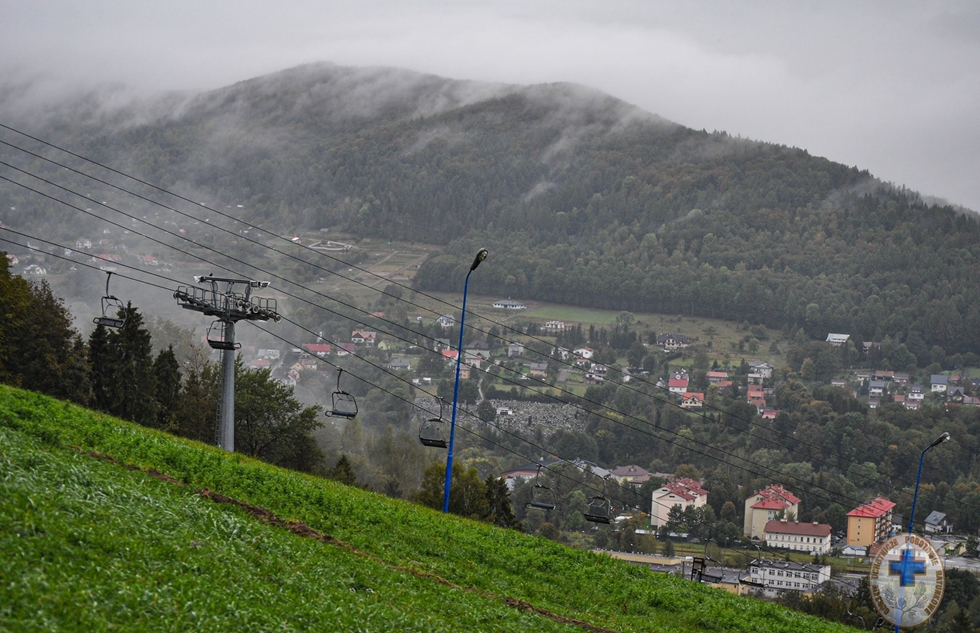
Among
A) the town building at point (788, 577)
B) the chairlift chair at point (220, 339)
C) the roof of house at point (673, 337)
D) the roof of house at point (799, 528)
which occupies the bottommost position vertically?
the town building at point (788, 577)

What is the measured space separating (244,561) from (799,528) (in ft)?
229

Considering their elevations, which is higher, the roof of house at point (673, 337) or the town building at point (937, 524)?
the roof of house at point (673, 337)

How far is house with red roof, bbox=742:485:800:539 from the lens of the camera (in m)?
78.2

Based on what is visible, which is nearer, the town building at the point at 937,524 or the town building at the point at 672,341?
the town building at the point at 937,524

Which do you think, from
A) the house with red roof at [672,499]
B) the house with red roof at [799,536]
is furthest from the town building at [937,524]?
the house with red roof at [672,499]

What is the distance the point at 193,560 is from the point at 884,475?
9923cm

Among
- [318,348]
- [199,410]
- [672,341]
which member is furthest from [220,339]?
[672,341]

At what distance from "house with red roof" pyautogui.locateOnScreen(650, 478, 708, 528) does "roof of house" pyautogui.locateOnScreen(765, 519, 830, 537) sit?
22.5 feet

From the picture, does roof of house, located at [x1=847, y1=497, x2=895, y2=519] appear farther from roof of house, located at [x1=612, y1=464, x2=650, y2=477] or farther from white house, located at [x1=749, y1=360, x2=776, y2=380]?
white house, located at [x1=749, y1=360, x2=776, y2=380]

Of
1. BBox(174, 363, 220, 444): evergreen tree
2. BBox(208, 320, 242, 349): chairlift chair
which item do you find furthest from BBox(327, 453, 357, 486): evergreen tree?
BBox(208, 320, 242, 349): chairlift chair

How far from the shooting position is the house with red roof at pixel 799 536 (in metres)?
73.8

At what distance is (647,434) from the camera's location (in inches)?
4200

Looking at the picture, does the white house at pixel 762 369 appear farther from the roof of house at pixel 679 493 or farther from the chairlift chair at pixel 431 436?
→ the chairlift chair at pixel 431 436

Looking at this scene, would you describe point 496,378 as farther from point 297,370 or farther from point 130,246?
point 130,246
